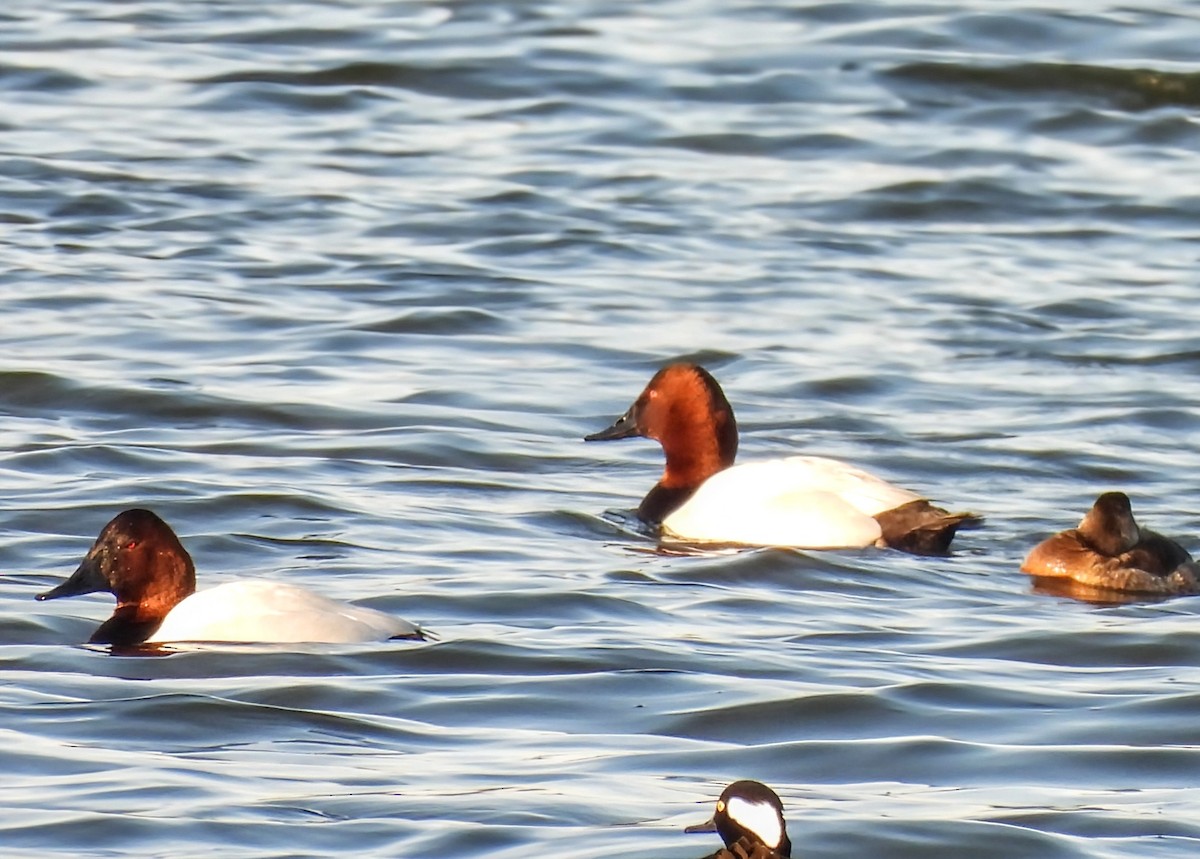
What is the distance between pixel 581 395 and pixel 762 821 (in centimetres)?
824

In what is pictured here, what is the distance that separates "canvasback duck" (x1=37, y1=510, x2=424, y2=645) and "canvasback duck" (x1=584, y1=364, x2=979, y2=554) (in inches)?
97.0

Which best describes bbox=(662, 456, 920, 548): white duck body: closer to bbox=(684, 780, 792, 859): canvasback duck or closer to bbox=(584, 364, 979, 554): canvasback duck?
bbox=(584, 364, 979, 554): canvasback duck

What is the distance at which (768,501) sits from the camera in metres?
10.8

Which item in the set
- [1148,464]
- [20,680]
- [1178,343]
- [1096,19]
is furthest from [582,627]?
[1096,19]

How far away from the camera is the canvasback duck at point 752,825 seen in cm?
519

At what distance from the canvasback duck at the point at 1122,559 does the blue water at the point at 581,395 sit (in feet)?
0.69

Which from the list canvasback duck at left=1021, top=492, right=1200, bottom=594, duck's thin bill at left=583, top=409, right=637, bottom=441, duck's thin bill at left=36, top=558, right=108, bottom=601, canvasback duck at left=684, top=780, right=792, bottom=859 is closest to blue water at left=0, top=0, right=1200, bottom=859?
duck's thin bill at left=36, top=558, right=108, bottom=601

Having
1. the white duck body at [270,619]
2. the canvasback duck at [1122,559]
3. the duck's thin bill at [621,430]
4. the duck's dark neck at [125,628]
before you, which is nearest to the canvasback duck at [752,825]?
the white duck body at [270,619]

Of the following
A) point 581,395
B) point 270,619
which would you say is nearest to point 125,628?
point 270,619

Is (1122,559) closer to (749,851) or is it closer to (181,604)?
(181,604)

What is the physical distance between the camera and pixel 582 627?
901 cm

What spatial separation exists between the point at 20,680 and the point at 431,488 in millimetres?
3706

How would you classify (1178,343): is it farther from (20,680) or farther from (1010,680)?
(20,680)

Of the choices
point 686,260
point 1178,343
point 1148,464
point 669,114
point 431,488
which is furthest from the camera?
point 669,114
